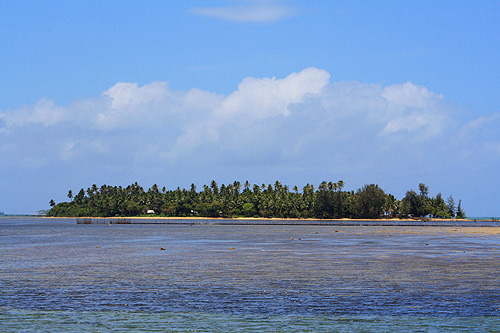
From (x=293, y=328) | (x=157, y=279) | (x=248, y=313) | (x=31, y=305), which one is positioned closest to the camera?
(x=293, y=328)

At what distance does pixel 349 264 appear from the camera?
5209 centimetres

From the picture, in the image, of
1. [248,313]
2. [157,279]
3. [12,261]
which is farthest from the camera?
[12,261]

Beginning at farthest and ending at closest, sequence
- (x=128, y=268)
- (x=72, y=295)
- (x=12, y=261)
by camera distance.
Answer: (x=12, y=261)
(x=128, y=268)
(x=72, y=295)

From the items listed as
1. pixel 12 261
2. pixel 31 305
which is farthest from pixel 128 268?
pixel 31 305

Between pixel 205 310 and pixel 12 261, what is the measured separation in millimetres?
34963

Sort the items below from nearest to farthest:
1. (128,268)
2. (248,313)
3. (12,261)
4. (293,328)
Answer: (293,328), (248,313), (128,268), (12,261)

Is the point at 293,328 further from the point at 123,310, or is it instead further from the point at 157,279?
the point at 157,279

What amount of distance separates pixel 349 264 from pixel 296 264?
4798 millimetres

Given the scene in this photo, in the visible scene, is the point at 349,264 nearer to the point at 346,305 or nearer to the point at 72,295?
the point at 346,305

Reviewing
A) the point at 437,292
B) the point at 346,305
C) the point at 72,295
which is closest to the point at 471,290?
the point at 437,292

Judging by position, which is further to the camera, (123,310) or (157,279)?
(157,279)

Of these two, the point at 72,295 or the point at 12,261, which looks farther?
the point at 12,261

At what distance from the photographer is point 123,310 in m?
29.2

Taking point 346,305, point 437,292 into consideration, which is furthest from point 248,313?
point 437,292
